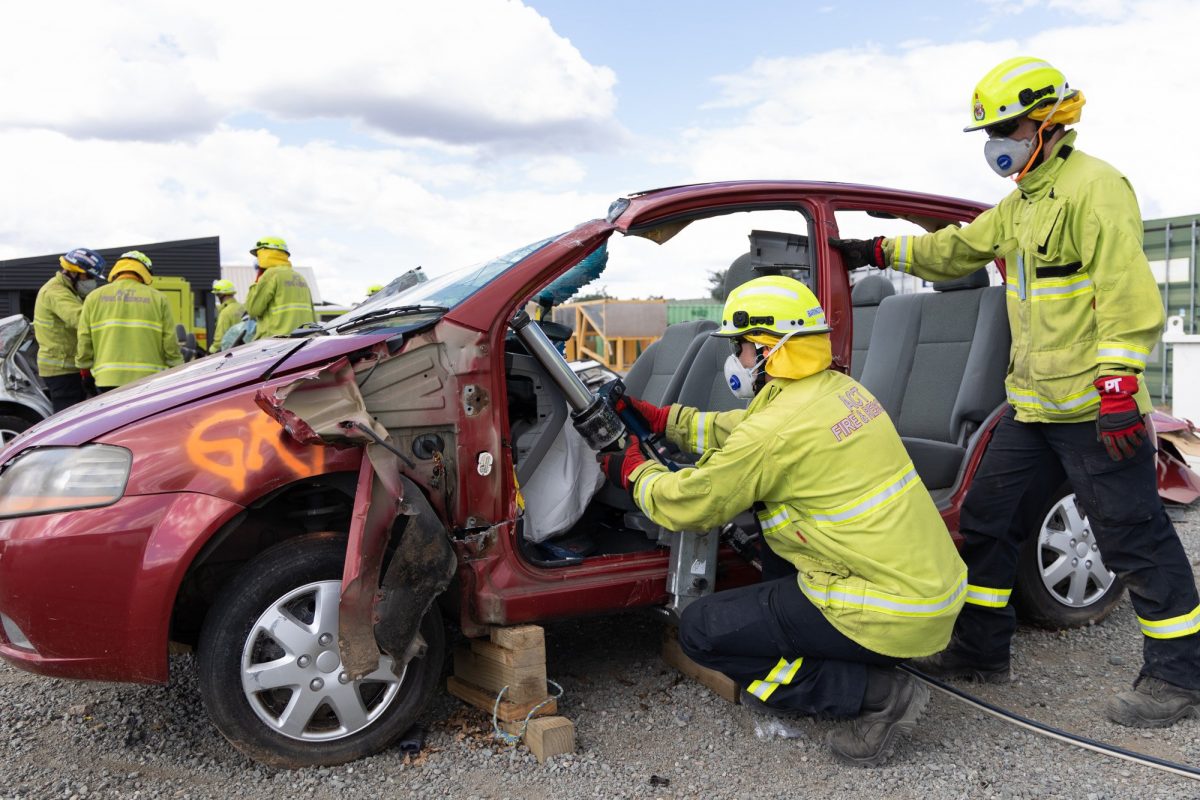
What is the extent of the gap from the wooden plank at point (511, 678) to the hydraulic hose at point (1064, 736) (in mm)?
1173

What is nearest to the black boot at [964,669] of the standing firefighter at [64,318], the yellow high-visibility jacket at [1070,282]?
the yellow high-visibility jacket at [1070,282]

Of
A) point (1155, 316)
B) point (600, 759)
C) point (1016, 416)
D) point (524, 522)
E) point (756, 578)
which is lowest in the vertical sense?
point (600, 759)

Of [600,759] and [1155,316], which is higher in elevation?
[1155,316]

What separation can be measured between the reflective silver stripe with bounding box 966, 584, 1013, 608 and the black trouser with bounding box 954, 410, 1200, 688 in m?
0.02

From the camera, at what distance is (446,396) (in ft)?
9.39

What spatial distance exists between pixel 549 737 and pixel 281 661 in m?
0.82

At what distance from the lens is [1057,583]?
3.98 meters

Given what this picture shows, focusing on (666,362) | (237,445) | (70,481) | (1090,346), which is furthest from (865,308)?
(70,481)

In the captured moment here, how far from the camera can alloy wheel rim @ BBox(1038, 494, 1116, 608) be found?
3902mm

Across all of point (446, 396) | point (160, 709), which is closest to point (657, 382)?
point (446, 396)

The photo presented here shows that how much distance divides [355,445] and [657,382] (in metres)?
2.42

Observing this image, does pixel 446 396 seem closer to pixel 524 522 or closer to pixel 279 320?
pixel 524 522

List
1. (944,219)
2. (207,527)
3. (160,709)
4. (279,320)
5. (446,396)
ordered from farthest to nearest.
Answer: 1. (279,320)
2. (944,219)
3. (160,709)
4. (446,396)
5. (207,527)

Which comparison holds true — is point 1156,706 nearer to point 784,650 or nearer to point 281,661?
point 784,650
